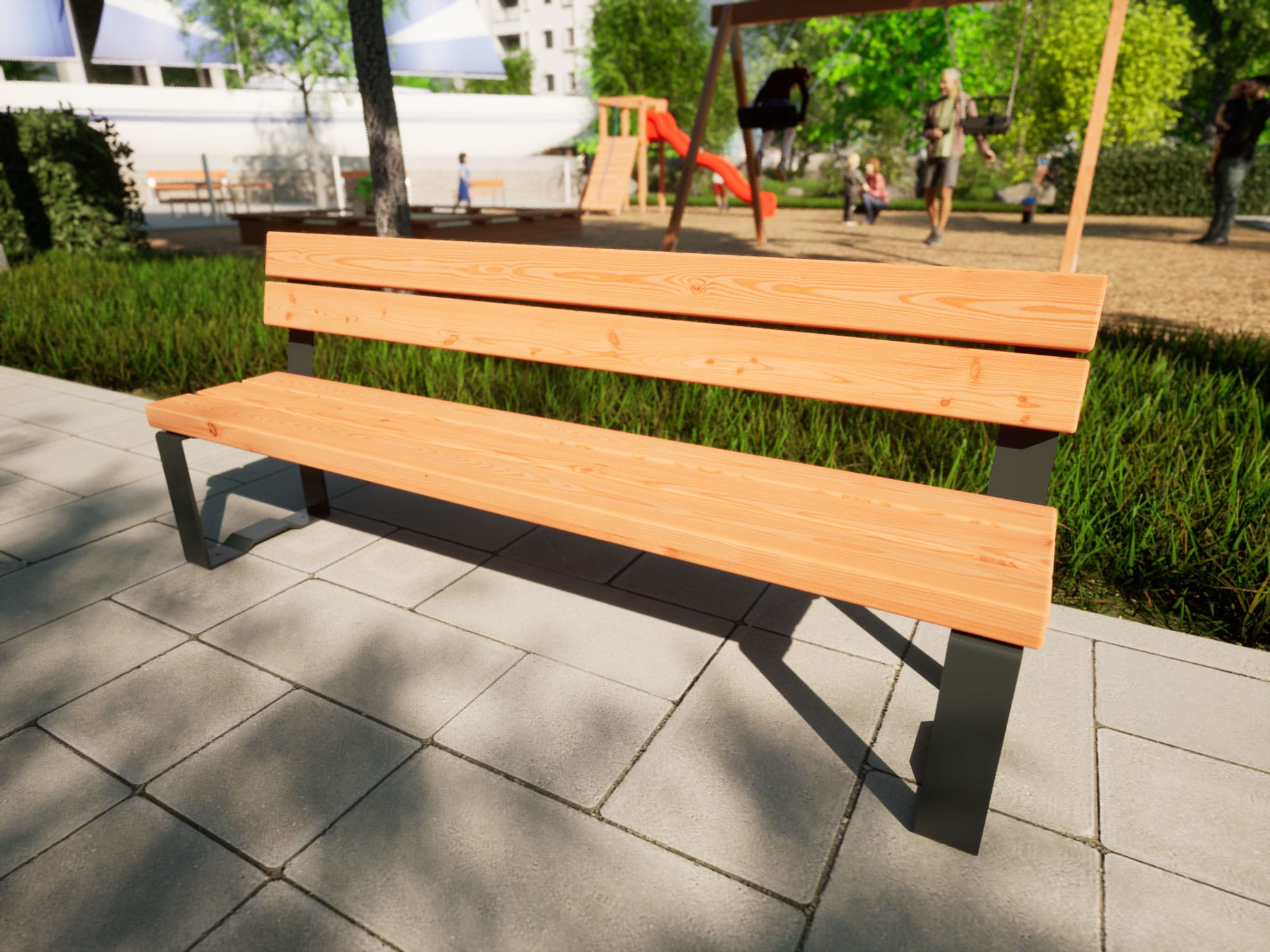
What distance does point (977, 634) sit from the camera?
1517mm

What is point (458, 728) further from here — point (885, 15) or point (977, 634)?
point (885, 15)

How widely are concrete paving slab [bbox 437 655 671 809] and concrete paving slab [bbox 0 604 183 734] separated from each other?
1.02 meters

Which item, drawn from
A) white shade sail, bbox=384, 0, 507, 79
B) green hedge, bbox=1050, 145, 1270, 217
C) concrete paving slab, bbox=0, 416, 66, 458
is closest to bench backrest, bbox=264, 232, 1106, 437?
concrete paving slab, bbox=0, 416, 66, 458

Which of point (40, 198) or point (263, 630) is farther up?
point (40, 198)

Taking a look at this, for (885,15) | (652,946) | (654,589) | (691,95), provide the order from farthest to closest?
(691,95), (885,15), (654,589), (652,946)

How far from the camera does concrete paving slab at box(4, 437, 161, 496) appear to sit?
3604mm

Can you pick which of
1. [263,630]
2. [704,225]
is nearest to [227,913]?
[263,630]

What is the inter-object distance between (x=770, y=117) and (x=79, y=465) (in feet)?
24.3

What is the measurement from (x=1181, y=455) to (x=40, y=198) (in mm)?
11328

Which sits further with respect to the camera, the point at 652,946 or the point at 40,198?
the point at 40,198

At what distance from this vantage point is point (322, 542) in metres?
3.04

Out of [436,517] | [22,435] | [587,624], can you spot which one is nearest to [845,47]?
[436,517]

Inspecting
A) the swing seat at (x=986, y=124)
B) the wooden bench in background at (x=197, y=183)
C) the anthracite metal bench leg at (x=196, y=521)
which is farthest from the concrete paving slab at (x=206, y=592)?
the wooden bench in background at (x=197, y=183)

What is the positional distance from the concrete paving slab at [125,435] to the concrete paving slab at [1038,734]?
3.78 m
